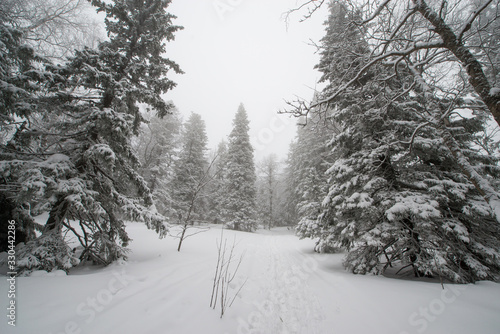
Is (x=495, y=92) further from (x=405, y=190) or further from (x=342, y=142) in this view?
(x=342, y=142)

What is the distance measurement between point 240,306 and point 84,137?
238 inches

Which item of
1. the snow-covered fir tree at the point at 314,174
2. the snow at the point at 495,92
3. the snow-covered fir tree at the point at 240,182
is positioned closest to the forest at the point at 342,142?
the snow at the point at 495,92

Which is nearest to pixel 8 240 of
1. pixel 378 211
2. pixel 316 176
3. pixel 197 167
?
pixel 378 211

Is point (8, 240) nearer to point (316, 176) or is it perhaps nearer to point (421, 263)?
point (421, 263)

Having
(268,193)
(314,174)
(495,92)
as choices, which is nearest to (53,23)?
(495,92)

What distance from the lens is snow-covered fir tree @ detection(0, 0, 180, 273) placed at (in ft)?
13.0

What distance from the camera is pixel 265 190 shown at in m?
33.2

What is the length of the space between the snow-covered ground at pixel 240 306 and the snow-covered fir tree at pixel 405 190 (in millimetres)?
714

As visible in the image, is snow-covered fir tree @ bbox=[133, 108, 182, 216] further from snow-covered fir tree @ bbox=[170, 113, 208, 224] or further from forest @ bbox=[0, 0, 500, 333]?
forest @ bbox=[0, 0, 500, 333]

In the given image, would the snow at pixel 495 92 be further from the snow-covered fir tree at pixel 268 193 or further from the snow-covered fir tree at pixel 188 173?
the snow-covered fir tree at pixel 268 193

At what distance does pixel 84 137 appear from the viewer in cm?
530

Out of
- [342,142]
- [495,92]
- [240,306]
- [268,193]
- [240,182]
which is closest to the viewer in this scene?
[495,92]

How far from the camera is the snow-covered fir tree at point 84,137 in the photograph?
3.97 m

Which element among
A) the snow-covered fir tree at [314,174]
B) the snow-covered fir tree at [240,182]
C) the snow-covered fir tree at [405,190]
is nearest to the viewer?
the snow-covered fir tree at [405,190]
